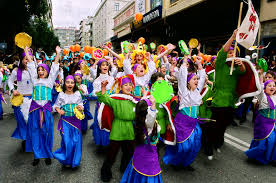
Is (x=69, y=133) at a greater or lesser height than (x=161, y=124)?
lesser

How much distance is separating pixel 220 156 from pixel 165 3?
52.8 feet

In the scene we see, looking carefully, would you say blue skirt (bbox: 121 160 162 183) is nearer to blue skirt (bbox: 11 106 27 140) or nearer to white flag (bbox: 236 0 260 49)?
white flag (bbox: 236 0 260 49)

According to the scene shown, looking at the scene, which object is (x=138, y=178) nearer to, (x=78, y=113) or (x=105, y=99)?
(x=105, y=99)

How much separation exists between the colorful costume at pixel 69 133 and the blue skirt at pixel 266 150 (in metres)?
3.09

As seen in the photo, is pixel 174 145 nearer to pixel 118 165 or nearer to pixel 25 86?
pixel 118 165

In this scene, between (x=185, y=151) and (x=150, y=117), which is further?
(x=185, y=151)

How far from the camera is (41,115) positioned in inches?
141

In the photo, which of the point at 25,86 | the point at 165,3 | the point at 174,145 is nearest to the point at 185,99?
the point at 174,145

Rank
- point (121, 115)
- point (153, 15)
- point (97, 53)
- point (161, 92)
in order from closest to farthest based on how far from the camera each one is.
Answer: point (161, 92), point (121, 115), point (97, 53), point (153, 15)

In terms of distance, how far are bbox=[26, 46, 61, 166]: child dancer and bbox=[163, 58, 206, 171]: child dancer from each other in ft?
7.01

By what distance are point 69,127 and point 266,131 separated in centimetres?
344

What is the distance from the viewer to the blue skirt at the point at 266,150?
11.5ft

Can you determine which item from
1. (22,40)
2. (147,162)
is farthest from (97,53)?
(147,162)

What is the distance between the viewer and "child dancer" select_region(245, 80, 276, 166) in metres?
3.52
